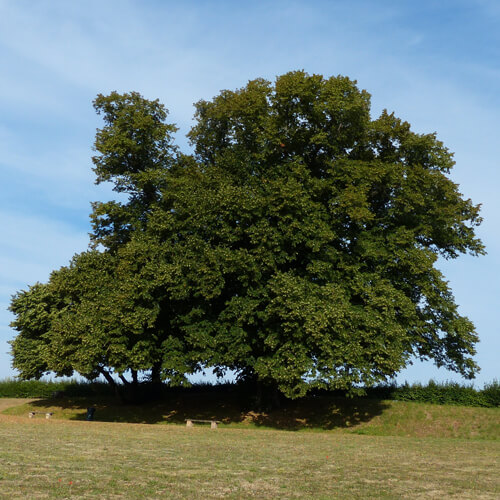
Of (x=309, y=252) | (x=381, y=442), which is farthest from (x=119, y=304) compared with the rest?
(x=381, y=442)

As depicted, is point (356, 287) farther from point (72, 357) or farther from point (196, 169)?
point (72, 357)

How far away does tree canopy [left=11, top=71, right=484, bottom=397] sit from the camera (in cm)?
3253

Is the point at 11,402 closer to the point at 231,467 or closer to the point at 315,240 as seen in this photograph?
the point at 315,240

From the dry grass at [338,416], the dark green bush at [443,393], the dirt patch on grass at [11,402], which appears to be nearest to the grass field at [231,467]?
the dry grass at [338,416]

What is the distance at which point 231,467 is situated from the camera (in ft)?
50.6

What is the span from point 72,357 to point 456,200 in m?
28.6

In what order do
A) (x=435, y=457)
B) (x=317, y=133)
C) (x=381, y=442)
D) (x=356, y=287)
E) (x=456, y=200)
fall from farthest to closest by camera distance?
(x=456, y=200)
(x=317, y=133)
(x=356, y=287)
(x=381, y=442)
(x=435, y=457)

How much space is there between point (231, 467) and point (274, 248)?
19.0 meters

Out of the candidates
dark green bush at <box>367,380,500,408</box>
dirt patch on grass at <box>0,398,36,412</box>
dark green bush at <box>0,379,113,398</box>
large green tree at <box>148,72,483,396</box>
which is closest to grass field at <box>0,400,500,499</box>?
A: large green tree at <box>148,72,483,396</box>

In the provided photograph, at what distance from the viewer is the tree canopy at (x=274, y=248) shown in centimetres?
3253

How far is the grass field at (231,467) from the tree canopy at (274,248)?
831cm

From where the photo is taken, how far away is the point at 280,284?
3219 cm

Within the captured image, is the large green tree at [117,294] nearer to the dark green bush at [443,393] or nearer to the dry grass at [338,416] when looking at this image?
the dry grass at [338,416]

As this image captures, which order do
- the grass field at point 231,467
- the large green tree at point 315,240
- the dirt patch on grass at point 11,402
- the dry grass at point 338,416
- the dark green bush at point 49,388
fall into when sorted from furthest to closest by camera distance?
1. the dark green bush at point 49,388
2. the dirt patch on grass at point 11,402
3. the dry grass at point 338,416
4. the large green tree at point 315,240
5. the grass field at point 231,467
